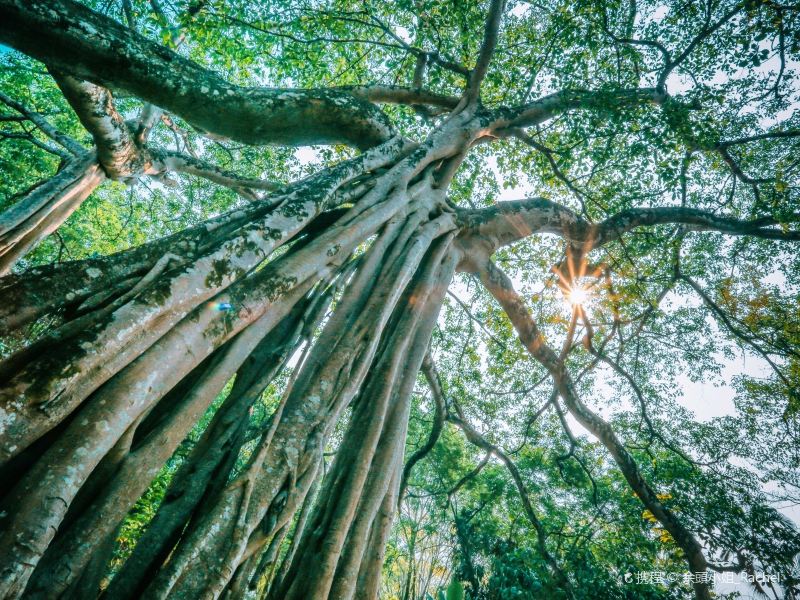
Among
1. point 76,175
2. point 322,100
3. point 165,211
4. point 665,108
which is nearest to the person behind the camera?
point 322,100

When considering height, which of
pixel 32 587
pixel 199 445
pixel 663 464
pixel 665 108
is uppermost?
pixel 665 108

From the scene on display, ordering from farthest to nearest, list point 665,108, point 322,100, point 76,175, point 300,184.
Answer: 1. point 665,108
2. point 76,175
3. point 322,100
4. point 300,184

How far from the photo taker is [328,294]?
7.47 ft

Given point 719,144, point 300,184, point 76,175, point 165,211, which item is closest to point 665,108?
point 719,144

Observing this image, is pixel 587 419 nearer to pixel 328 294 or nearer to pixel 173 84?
pixel 328 294

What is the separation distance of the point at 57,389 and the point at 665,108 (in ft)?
17.7

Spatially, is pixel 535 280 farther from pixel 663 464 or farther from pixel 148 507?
pixel 148 507

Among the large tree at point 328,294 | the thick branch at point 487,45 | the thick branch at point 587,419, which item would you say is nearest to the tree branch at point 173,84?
the large tree at point 328,294

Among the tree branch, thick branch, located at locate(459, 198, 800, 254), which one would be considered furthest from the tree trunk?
thick branch, located at locate(459, 198, 800, 254)

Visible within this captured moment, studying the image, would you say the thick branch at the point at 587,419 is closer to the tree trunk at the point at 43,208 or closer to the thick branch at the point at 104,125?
the thick branch at the point at 104,125

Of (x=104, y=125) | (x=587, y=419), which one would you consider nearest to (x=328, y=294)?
(x=104, y=125)

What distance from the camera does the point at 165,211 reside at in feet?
25.6

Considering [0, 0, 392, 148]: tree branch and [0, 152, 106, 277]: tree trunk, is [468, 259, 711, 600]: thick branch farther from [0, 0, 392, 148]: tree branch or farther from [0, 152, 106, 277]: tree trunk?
[0, 152, 106, 277]: tree trunk

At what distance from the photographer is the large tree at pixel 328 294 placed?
4.35ft
